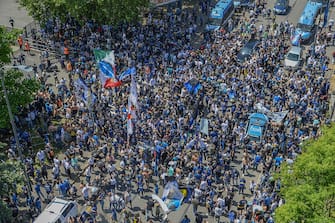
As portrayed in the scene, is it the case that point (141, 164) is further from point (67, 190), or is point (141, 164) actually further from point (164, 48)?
point (164, 48)

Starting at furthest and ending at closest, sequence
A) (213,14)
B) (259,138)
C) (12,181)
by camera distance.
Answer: (213,14) → (259,138) → (12,181)

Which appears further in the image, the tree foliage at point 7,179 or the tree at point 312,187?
the tree foliage at point 7,179

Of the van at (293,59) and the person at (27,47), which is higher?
the person at (27,47)

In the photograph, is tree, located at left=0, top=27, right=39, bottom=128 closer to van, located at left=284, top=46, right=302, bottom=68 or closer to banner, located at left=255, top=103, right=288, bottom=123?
banner, located at left=255, top=103, right=288, bottom=123

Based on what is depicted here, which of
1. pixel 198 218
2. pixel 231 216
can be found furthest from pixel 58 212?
pixel 231 216

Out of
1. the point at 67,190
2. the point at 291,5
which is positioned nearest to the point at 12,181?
the point at 67,190

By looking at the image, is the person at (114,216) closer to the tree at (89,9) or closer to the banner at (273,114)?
the banner at (273,114)

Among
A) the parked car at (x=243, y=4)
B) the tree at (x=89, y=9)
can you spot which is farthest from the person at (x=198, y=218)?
the parked car at (x=243, y=4)
